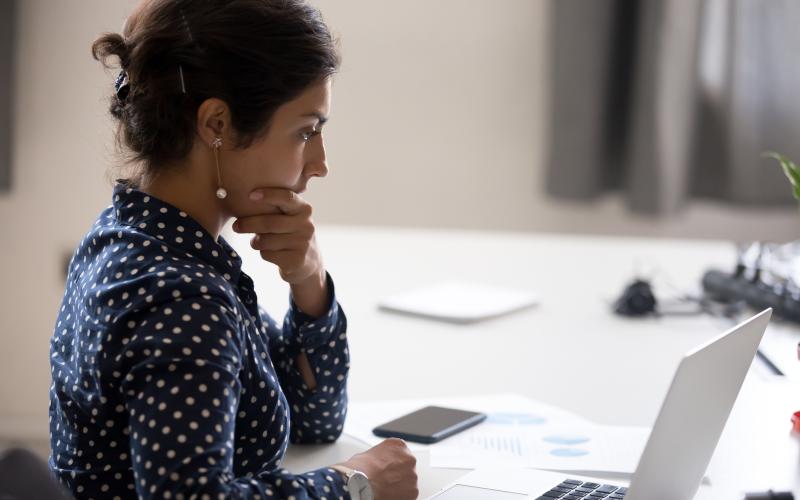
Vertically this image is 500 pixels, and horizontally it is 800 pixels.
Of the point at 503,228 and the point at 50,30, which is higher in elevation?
the point at 50,30

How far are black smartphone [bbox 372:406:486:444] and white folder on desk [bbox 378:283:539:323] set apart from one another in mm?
588

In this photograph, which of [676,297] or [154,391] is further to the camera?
[676,297]

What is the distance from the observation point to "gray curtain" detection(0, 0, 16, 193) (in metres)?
2.84

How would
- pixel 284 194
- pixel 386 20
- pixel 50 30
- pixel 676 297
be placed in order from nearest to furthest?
pixel 284 194, pixel 676 297, pixel 50 30, pixel 386 20

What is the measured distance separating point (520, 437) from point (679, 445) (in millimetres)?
419

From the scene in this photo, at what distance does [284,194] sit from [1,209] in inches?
75.5

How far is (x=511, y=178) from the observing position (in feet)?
10.5

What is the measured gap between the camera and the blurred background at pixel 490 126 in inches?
115

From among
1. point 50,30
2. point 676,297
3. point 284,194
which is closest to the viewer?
point 284,194

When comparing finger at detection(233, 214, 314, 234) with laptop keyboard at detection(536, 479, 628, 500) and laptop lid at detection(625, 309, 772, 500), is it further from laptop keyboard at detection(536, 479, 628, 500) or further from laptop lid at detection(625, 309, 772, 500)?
laptop lid at detection(625, 309, 772, 500)

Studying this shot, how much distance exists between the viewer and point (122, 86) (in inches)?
47.4

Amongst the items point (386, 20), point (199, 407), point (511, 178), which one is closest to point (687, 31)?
point (511, 178)

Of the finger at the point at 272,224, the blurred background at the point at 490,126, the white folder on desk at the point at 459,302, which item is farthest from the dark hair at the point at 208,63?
the blurred background at the point at 490,126

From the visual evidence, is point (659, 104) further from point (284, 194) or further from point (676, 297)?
point (284, 194)
